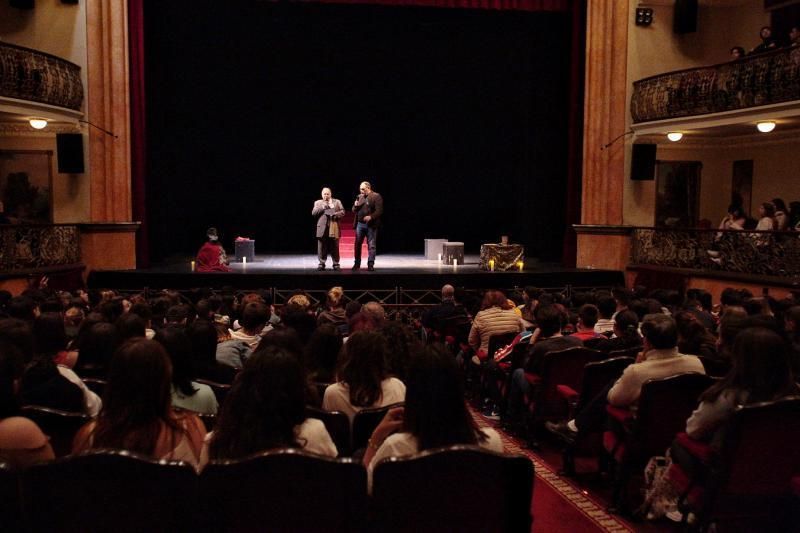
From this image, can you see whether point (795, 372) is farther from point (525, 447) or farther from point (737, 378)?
point (525, 447)

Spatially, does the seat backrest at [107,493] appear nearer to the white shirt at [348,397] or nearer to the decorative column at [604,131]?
the white shirt at [348,397]

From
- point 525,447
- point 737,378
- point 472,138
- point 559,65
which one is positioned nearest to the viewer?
point 737,378

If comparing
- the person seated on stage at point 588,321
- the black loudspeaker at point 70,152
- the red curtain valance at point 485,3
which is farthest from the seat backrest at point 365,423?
the red curtain valance at point 485,3

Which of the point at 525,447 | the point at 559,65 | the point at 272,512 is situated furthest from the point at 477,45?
the point at 272,512

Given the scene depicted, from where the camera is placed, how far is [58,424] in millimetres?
3203

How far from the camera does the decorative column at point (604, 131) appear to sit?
13.7 metres

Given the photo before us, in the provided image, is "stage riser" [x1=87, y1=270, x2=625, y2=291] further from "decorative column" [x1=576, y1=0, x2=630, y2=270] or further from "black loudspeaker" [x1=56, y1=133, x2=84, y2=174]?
"black loudspeaker" [x1=56, y1=133, x2=84, y2=174]

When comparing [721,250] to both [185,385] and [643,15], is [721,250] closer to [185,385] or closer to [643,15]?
[643,15]

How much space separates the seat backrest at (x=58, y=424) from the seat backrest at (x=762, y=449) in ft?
8.85

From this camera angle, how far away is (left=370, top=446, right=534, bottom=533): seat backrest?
2.39 metres

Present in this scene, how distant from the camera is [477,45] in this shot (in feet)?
55.2

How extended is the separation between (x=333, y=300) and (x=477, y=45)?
11.1 metres

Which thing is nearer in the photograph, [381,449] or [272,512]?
[272,512]

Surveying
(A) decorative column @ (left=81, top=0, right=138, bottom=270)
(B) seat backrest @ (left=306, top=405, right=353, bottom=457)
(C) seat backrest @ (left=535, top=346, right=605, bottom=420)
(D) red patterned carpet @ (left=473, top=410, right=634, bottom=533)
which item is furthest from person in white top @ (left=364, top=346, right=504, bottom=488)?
(A) decorative column @ (left=81, top=0, right=138, bottom=270)
